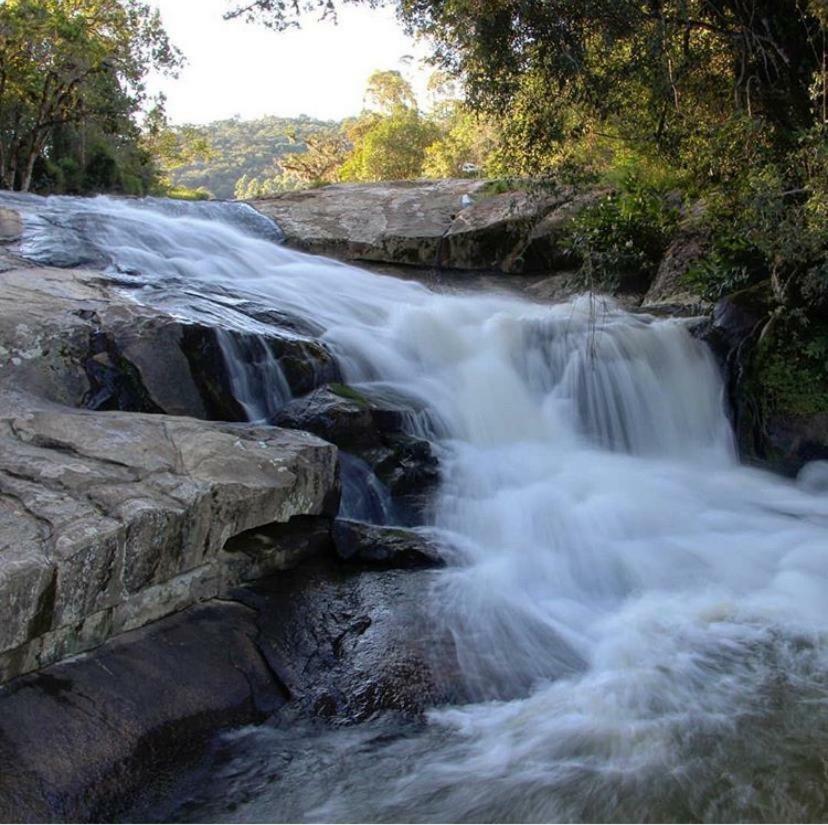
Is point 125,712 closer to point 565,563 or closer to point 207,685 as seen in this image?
point 207,685

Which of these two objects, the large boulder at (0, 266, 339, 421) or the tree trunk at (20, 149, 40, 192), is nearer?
the large boulder at (0, 266, 339, 421)

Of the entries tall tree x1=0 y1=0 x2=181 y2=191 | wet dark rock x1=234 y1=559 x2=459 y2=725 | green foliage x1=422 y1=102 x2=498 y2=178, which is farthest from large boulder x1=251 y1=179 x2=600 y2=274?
green foliage x1=422 y1=102 x2=498 y2=178

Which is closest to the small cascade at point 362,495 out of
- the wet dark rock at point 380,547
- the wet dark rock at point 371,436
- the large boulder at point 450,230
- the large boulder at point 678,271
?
the wet dark rock at point 371,436

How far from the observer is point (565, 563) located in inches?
244

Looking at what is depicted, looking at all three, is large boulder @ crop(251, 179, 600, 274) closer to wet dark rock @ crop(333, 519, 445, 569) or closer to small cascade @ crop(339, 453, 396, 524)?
small cascade @ crop(339, 453, 396, 524)

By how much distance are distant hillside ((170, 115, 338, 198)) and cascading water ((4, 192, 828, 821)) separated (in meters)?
61.1

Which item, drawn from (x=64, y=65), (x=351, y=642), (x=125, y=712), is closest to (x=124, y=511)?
(x=125, y=712)

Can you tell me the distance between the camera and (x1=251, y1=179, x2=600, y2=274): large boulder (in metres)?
14.1

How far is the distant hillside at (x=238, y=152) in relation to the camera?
74000 mm

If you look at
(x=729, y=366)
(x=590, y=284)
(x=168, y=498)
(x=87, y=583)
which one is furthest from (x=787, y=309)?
(x=87, y=583)

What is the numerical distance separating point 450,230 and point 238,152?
237ft

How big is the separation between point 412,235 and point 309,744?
1182cm

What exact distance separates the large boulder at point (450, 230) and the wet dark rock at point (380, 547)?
8.82 meters

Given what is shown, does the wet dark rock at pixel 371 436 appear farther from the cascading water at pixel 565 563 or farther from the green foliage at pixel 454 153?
the green foliage at pixel 454 153
